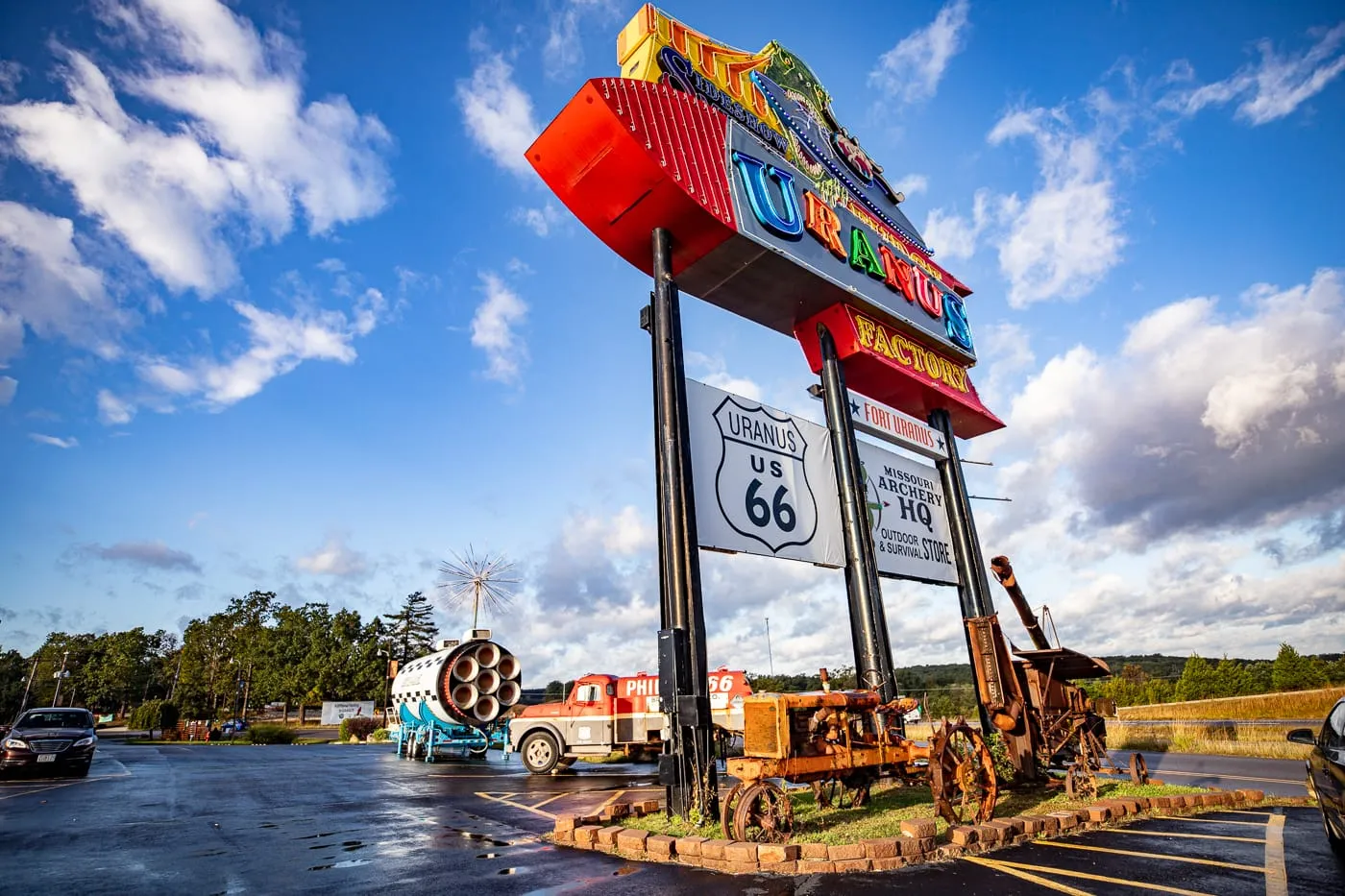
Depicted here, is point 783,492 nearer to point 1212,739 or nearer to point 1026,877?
point 1026,877

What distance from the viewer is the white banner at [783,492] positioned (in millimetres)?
10828

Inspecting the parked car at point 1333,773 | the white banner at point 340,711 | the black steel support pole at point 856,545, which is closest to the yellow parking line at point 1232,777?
the black steel support pole at point 856,545

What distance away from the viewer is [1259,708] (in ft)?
93.5

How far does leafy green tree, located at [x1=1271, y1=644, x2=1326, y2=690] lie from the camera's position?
124ft

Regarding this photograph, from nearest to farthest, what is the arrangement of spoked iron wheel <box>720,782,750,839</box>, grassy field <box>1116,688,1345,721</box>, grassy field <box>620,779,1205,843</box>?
1. spoked iron wheel <box>720,782,750,839</box>
2. grassy field <box>620,779,1205,843</box>
3. grassy field <box>1116,688,1345,721</box>

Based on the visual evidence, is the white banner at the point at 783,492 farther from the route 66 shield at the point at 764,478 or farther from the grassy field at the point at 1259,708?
the grassy field at the point at 1259,708

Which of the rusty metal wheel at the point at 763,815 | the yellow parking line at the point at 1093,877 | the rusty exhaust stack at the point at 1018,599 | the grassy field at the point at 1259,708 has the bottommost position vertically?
the grassy field at the point at 1259,708

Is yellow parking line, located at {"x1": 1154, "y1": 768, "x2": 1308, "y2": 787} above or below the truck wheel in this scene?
below

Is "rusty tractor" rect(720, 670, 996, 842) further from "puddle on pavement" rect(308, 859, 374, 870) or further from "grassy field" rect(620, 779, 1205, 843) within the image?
"puddle on pavement" rect(308, 859, 374, 870)

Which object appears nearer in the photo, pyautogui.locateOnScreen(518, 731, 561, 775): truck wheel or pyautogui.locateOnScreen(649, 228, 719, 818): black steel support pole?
pyautogui.locateOnScreen(649, 228, 719, 818): black steel support pole

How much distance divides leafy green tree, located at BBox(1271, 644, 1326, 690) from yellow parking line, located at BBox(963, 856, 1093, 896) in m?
46.7

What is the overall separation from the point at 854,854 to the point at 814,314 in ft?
35.7

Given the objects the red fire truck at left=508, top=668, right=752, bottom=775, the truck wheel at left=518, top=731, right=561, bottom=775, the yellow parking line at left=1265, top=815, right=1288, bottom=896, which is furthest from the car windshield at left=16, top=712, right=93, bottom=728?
the yellow parking line at left=1265, top=815, right=1288, bottom=896

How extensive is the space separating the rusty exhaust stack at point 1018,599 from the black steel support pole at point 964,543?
14.5ft
